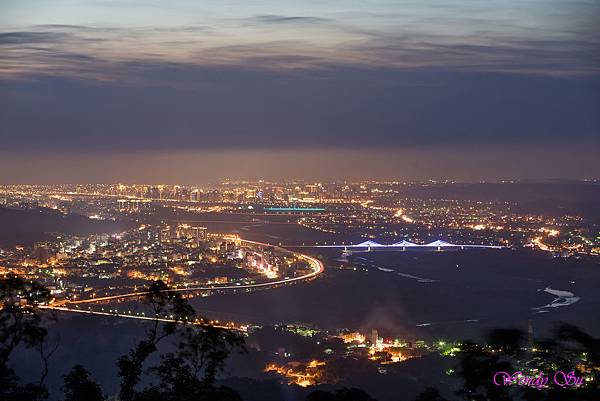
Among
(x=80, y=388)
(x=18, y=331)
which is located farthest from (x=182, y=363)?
(x=18, y=331)

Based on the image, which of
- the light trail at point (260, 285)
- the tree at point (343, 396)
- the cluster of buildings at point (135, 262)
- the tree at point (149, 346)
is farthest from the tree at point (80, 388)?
the cluster of buildings at point (135, 262)

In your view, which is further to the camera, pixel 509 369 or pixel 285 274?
pixel 285 274

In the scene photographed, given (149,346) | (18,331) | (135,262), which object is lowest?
(135,262)

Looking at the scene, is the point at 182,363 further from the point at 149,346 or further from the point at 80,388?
the point at 80,388

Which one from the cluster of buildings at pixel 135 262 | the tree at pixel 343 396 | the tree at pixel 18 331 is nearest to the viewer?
the tree at pixel 18 331

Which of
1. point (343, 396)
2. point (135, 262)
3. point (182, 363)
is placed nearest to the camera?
point (343, 396)

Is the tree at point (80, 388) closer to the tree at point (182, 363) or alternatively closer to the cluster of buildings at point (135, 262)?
the tree at point (182, 363)

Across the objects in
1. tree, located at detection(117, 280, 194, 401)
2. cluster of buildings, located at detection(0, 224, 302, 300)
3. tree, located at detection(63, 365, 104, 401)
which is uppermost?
tree, located at detection(117, 280, 194, 401)

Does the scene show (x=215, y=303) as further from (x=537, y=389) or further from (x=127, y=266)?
(x=537, y=389)

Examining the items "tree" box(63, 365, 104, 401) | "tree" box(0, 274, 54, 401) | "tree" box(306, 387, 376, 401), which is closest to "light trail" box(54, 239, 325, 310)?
"tree" box(0, 274, 54, 401)

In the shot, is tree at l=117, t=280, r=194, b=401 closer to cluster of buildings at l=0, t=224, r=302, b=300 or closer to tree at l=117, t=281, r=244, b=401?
tree at l=117, t=281, r=244, b=401

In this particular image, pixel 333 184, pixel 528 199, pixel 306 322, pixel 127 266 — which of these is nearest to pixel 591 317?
pixel 306 322
